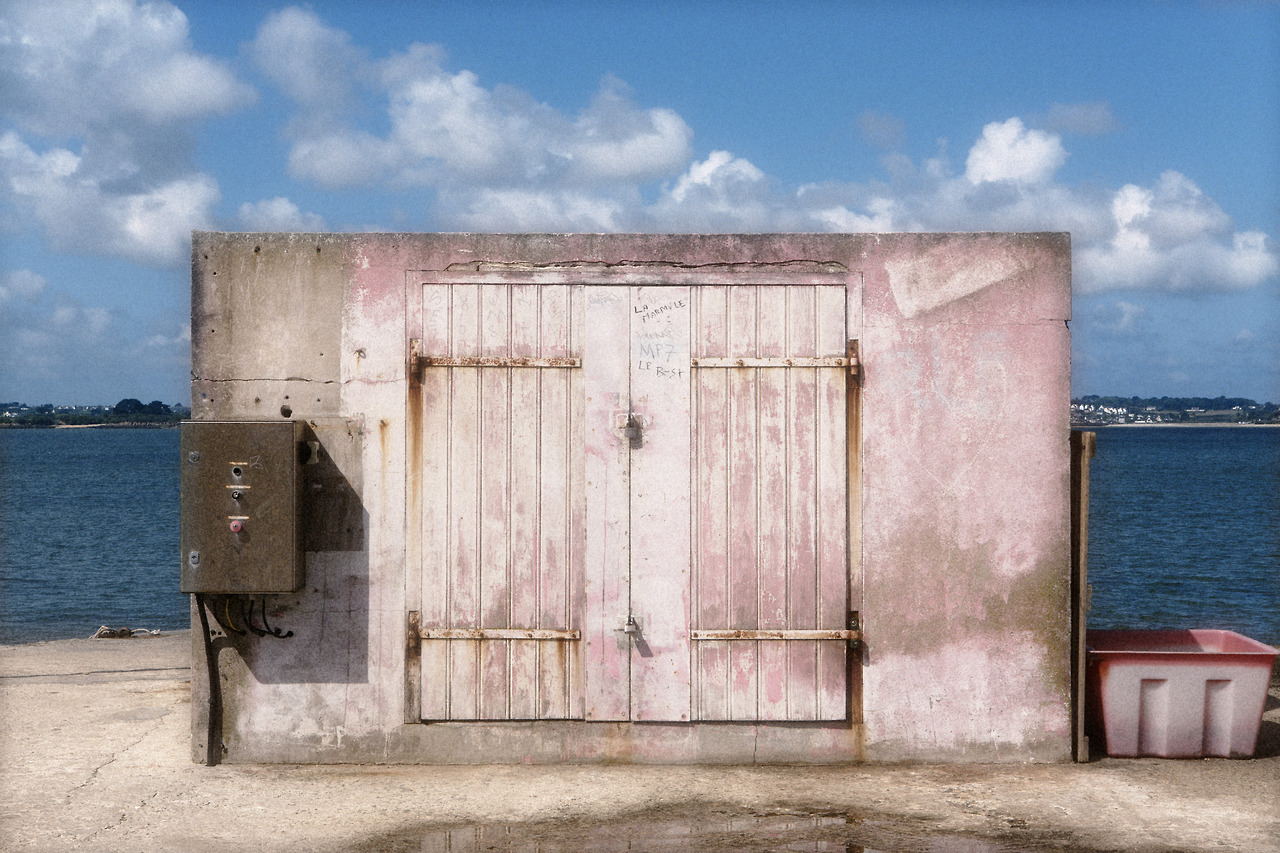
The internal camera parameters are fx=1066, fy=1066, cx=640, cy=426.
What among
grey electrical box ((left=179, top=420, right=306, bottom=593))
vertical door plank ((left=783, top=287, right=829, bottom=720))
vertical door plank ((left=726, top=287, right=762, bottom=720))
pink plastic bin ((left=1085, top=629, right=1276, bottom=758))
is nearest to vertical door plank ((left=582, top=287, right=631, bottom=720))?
vertical door plank ((left=726, top=287, right=762, bottom=720))

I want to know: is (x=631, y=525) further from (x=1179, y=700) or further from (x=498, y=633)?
(x=1179, y=700)

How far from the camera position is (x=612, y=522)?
630cm

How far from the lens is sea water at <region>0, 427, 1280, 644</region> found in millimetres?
21422

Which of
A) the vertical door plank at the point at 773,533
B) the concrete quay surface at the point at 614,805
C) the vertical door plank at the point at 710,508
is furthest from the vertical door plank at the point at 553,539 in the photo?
the vertical door plank at the point at 773,533

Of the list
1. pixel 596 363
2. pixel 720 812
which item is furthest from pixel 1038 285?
pixel 720 812

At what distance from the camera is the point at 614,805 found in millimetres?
5676

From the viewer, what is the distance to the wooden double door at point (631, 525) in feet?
20.6

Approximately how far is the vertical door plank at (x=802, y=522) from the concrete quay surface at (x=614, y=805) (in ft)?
1.66

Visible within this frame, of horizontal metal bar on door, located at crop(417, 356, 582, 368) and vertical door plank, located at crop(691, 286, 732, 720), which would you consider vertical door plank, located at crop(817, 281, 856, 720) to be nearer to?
vertical door plank, located at crop(691, 286, 732, 720)

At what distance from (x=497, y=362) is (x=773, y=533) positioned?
1924mm

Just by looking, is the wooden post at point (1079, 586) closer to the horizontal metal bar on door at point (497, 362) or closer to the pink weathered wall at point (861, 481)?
the pink weathered wall at point (861, 481)

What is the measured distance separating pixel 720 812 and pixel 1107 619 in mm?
17835

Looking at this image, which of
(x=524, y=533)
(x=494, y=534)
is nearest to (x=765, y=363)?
(x=524, y=533)

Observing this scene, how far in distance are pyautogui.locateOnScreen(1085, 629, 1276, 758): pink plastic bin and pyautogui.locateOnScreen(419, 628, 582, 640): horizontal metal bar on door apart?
3.19 metres
